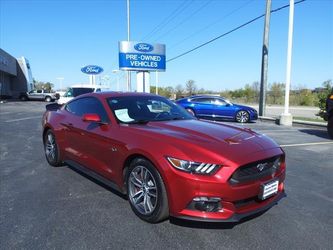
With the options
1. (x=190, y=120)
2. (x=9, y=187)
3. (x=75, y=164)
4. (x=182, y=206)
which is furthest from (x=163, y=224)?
(x=9, y=187)

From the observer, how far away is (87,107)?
570 centimetres

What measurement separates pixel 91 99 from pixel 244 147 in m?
2.80

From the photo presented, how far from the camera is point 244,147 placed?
152 inches

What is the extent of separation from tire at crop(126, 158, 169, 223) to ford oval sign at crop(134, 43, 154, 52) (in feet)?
75.2

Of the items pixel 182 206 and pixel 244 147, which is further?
pixel 244 147

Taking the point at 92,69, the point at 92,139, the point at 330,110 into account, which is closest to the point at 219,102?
the point at 330,110

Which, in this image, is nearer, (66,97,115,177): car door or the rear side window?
(66,97,115,177): car door

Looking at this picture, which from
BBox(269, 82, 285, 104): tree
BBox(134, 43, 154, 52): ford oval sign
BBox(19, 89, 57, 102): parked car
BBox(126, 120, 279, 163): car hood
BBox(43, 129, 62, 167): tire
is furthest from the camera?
BBox(269, 82, 285, 104): tree

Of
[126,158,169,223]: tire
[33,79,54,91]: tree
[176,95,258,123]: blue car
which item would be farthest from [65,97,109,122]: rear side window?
[33,79,54,91]: tree

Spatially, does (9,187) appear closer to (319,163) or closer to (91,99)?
(91,99)

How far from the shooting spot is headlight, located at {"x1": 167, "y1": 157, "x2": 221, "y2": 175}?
A: 139 inches

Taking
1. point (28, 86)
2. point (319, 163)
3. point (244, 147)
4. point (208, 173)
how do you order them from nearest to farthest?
point (208, 173) → point (244, 147) → point (319, 163) → point (28, 86)

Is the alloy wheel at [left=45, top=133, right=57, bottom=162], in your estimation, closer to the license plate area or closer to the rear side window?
the rear side window

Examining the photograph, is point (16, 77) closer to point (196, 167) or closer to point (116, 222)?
point (116, 222)
